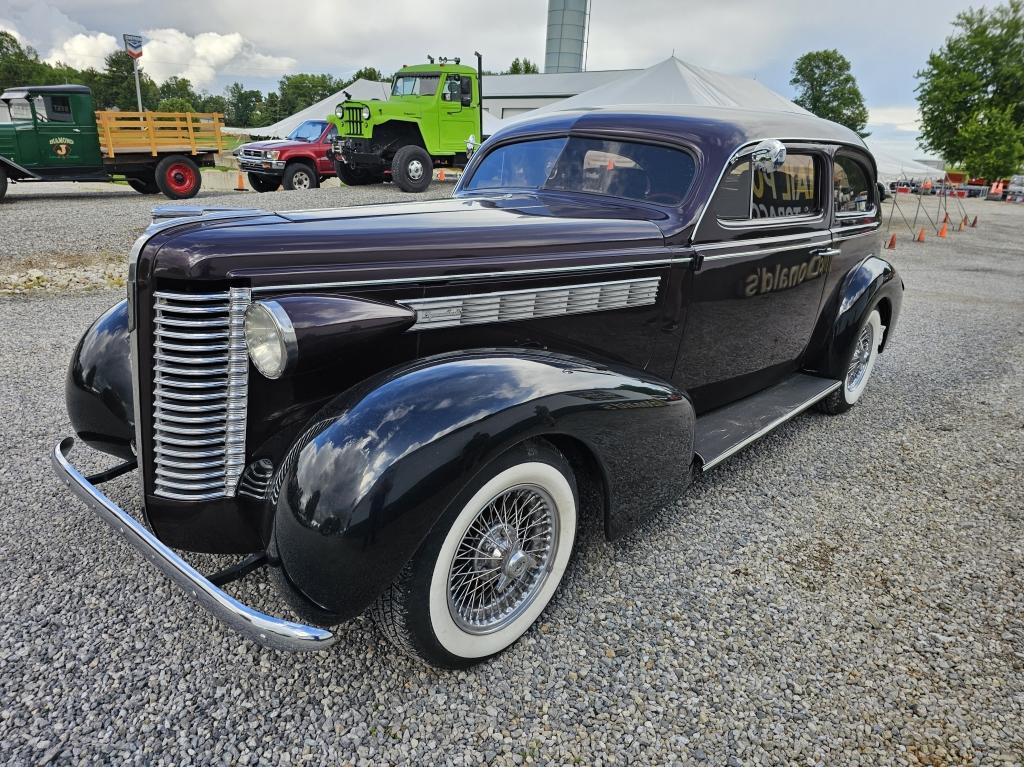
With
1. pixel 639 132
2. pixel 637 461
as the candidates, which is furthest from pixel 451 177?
pixel 637 461

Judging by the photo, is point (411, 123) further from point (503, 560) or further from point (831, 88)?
point (831, 88)

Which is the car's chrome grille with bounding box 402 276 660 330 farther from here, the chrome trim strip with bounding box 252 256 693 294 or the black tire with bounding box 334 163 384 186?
the black tire with bounding box 334 163 384 186

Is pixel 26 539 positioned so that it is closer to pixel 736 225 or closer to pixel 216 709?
pixel 216 709

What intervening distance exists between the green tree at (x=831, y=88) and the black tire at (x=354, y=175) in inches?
1906

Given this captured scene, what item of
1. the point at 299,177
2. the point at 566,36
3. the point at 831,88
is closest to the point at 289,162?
the point at 299,177

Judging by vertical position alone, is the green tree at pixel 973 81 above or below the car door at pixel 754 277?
above

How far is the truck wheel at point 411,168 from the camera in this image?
13.7m

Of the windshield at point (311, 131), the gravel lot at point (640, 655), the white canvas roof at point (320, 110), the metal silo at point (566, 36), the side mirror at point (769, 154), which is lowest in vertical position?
the gravel lot at point (640, 655)

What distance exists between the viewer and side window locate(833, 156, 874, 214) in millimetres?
4102

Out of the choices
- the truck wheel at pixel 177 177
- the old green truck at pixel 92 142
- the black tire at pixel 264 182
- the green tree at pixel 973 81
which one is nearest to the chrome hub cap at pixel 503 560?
the old green truck at pixel 92 142

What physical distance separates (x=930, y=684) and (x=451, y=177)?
62.6 feet

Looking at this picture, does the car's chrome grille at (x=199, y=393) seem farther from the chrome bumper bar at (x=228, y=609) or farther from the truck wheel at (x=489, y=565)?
the truck wheel at (x=489, y=565)

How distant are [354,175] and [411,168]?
169 cm

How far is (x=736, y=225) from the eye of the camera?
10.6 ft
